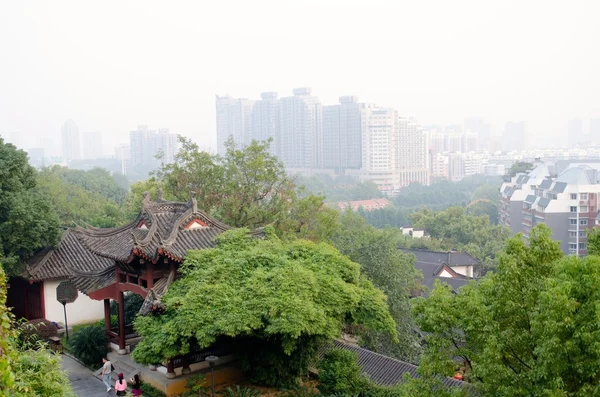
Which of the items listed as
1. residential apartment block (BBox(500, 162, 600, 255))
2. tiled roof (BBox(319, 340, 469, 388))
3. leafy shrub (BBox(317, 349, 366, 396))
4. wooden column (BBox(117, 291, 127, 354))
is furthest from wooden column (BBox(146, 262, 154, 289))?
residential apartment block (BBox(500, 162, 600, 255))

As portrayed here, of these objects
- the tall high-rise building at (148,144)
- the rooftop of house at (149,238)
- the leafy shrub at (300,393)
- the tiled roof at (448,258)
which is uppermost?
the tall high-rise building at (148,144)

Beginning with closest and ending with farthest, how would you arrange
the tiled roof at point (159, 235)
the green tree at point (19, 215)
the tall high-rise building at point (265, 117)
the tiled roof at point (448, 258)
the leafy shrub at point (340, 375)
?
the leafy shrub at point (340, 375) < the tiled roof at point (159, 235) < the green tree at point (19, 215) < the tiled roof at point (448, 258) < the tall high-rise building at point (265, 117)

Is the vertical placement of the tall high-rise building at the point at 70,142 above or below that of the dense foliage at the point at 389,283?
above

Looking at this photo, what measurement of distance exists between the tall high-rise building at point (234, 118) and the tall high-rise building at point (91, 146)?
8299 cm

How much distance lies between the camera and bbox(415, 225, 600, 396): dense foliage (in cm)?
602

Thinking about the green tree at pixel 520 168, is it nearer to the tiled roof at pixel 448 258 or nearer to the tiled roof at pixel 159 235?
the tiled roof at pixel 448 258

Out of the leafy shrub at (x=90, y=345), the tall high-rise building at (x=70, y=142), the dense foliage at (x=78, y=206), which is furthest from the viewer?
the tall high-rise building at (x=70, y=142)

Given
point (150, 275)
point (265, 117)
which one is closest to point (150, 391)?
point (150, 275)

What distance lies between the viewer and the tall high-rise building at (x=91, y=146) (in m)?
165

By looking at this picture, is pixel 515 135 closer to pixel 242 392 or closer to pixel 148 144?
pixel 148 144

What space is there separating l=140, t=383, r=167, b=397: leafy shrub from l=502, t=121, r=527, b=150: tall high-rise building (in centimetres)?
17840

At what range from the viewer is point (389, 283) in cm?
1619

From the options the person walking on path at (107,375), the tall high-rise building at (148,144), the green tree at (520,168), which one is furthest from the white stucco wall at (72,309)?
the tall high-rise building at (148,144)

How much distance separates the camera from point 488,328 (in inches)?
277
